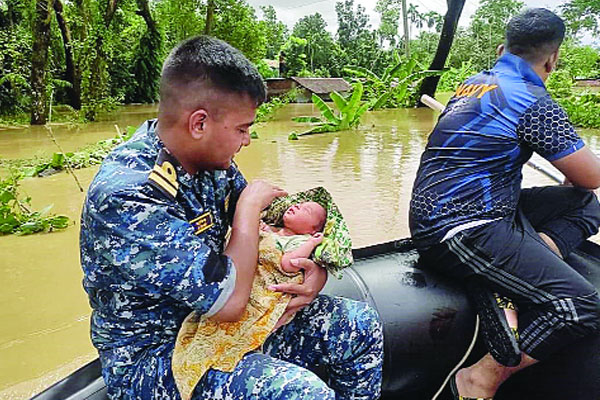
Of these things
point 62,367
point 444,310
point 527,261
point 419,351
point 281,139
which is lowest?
point 281,139

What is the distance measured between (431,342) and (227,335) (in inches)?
40.6

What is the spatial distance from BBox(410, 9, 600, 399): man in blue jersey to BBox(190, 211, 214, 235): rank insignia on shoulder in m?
0.96

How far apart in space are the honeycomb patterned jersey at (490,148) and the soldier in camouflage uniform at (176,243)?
78cm

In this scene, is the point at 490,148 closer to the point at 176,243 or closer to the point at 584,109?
the point at 176,243

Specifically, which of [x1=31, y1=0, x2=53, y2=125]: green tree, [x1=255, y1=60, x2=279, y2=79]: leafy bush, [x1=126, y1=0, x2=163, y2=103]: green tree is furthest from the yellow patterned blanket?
[x1=255, y1=60, x2=279, y2=79]: leafy bush

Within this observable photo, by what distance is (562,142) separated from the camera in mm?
2107

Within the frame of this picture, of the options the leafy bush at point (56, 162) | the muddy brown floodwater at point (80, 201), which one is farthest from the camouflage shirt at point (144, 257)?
the leafy bush at point (56, 162)

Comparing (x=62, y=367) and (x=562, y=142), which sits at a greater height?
(x=562, y=142)

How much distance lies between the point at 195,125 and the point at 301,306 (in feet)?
1.97

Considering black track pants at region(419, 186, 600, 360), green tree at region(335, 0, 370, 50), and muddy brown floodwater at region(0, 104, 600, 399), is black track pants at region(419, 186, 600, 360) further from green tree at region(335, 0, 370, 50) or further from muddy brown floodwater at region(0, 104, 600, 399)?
green tree at region(335, 0, 370, 50)

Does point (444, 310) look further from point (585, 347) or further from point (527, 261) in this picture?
point (585, 347)

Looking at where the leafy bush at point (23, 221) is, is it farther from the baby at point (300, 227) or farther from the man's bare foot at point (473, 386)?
the man's bare foot at point (473, 386)

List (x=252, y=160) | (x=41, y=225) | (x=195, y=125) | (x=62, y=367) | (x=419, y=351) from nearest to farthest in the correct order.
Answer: (x=195, y=125)
(x=419, y=351)
(x=62, y=367)
(x=41, y=225)
(x=252, y=160)

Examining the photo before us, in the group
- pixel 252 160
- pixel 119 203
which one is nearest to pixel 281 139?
pixel 252 160
